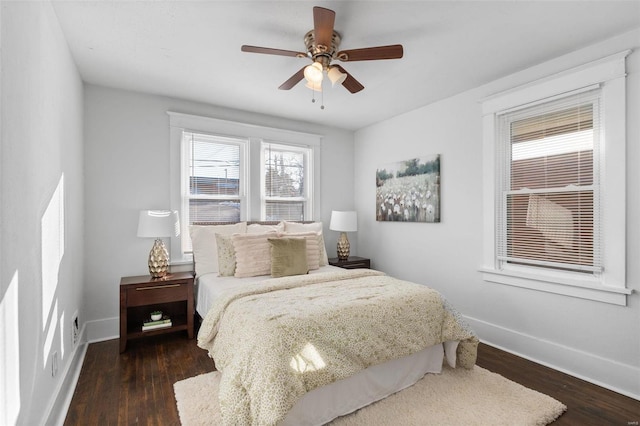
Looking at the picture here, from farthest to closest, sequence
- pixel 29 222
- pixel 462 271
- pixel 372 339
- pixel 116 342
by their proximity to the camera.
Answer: pixel 462 271
pixel 116 342
pixel 372 339
pixel 29 222

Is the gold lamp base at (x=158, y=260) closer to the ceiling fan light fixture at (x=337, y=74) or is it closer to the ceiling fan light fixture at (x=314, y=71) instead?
the ceiling fan light fixture at (x=314, y=71)

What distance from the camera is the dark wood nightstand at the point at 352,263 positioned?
4.11m

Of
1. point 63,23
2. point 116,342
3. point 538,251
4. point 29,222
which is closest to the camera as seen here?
point 29,222

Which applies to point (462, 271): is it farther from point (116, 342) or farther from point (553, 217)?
point (116, 342)

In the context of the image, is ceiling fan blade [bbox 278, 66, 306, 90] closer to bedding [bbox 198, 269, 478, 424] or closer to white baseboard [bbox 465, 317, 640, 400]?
bedding [bbox 198, 269, 478, 424]

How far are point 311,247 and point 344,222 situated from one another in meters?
0.90

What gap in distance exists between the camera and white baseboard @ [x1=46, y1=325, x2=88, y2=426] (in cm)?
183

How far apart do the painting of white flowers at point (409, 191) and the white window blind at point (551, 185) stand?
2.40 feet

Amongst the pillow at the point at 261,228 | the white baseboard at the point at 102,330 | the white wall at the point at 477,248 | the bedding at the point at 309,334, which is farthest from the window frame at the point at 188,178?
the white wall at the point at 477,248

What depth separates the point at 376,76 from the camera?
297cm

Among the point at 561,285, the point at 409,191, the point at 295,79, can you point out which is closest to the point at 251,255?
the point at 295,79

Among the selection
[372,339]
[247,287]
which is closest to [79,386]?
[247,287]

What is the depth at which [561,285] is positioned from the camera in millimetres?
2600

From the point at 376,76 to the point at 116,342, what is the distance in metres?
3.66
